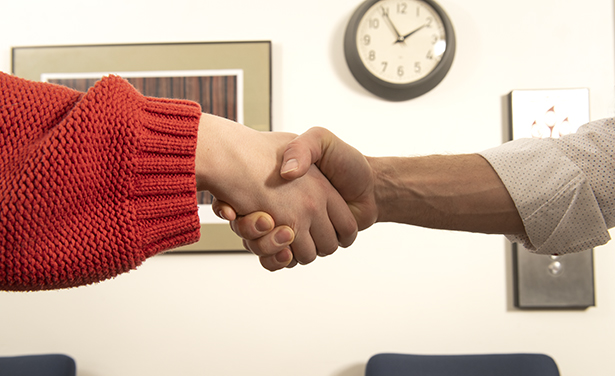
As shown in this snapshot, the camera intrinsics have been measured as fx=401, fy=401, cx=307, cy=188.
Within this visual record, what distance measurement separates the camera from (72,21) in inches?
66.9

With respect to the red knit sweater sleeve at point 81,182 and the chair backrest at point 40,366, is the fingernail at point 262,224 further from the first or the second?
the chair backrest at point 40,366

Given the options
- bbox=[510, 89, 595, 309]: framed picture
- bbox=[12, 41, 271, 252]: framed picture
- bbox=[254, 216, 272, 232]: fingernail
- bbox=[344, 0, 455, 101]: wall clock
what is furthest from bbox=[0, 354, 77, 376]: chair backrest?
bbox=[510, 89, 595, 309]: framed picture

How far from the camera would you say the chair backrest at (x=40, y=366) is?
1490 mm

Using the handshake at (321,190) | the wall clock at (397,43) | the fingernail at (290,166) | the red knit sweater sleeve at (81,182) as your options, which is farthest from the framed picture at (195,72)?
the red knit sweater sleeve at (81,182)

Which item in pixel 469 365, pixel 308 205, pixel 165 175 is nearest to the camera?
pixel 165 175

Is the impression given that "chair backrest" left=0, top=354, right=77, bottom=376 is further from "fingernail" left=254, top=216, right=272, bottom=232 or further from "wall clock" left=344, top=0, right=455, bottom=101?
"wall clock" left=344, top=0, right=455, bottom=101

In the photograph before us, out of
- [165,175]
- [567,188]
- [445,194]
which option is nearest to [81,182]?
[165,175]

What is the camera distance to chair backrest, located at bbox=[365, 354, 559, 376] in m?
1.41

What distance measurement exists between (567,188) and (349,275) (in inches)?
38.0

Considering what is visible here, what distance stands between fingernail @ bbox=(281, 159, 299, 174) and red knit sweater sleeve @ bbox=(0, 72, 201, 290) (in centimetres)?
22

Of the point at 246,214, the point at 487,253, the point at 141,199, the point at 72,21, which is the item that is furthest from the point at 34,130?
the point at 487,253

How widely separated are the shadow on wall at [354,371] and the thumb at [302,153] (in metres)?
1.04

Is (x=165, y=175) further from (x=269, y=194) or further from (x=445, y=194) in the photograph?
(x=445, y=194)

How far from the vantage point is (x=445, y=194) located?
97 centimetres
